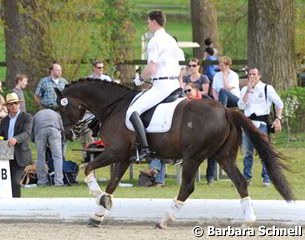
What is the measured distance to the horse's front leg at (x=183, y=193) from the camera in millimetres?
13227

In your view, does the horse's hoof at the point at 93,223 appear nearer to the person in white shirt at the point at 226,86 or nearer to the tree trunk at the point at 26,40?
the person in white shirt at the point at 226,86

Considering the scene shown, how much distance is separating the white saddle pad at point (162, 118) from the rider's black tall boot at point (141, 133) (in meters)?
0.13

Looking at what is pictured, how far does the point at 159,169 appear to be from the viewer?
58.5 feet

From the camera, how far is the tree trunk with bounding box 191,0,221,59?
32594 millimetres

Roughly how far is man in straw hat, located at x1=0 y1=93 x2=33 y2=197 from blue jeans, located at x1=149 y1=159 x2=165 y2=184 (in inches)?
103

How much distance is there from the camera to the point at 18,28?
2569 centimetres

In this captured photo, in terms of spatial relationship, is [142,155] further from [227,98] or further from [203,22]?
[203,22]

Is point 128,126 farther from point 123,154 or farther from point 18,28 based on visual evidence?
point 18,28

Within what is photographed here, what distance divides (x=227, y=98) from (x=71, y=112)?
538 centimetres

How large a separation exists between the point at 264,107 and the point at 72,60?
26.8 ft

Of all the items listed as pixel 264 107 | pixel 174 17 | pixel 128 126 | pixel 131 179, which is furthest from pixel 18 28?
pixel 174 17
